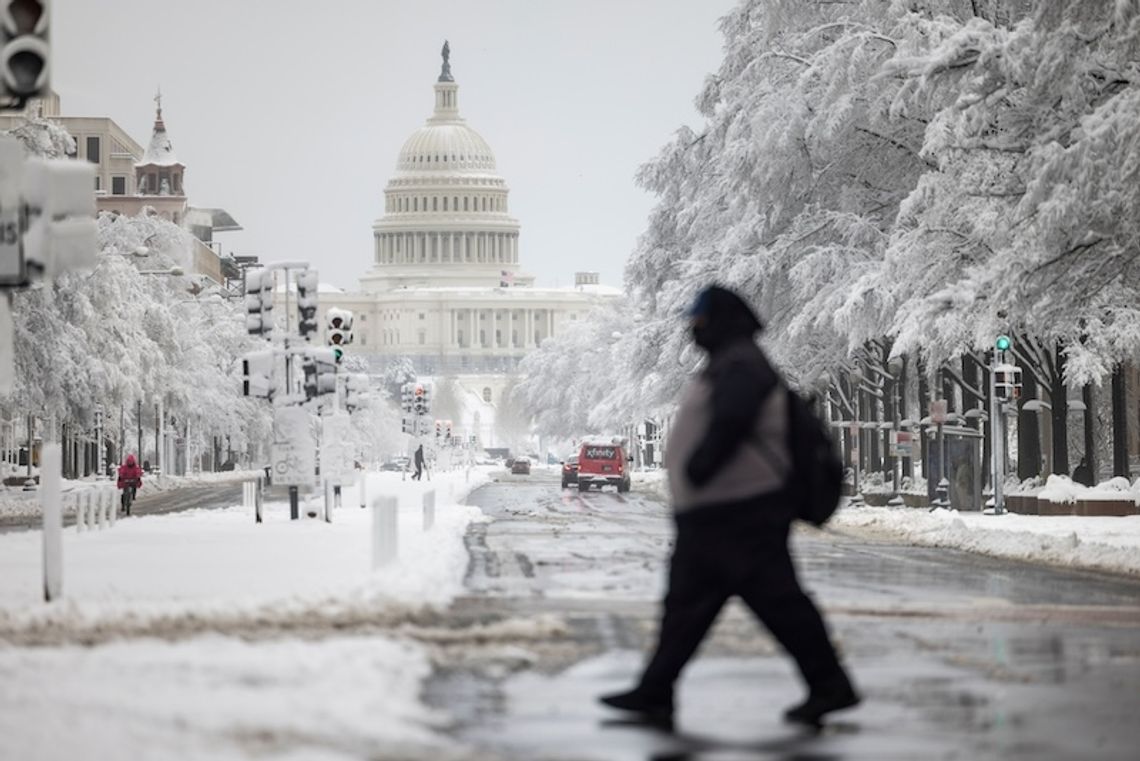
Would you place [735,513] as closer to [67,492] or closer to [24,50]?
[24,50]

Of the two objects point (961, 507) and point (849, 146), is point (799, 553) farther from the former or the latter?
point (849, 146)

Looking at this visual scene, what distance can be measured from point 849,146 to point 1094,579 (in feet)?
92.3

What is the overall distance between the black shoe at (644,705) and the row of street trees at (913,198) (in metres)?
17.2

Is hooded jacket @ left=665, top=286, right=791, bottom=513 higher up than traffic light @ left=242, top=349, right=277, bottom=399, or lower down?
lower down

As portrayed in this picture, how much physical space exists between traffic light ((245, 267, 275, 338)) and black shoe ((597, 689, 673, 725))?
27.7 meters

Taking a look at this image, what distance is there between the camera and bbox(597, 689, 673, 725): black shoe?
12273mm

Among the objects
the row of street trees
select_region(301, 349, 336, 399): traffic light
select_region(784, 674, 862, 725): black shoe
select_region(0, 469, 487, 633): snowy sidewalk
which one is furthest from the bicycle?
select_region(784, 674, 862, 725): black shoe

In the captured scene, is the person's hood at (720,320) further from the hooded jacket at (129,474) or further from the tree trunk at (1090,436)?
the hooded jacket at (129,474)

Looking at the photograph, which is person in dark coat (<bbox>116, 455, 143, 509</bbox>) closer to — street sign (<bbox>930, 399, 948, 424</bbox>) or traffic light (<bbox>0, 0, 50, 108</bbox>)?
street sign (<bbox>930, 399, 948, 424</bbox>)

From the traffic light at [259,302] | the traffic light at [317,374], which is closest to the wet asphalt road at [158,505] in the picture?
the traffic light at [317,374]

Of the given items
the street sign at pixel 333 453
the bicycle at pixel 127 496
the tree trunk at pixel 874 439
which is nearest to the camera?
the street sign at pixel 333 453

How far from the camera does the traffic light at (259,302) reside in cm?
4000

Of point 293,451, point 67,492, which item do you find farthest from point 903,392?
point 293,451

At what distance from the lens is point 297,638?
51.2ft
